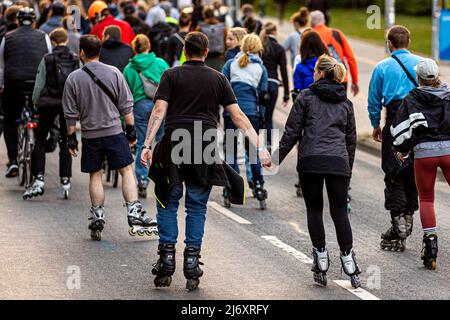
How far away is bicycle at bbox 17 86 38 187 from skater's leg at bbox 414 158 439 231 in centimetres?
546

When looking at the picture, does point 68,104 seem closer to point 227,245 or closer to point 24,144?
point 227,245

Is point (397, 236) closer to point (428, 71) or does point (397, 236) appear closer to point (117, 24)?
point (428, 71)

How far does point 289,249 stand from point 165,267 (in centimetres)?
201

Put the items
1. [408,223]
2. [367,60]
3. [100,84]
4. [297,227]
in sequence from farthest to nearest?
[367,60]
[297,227]
[100,84]
[408,223]

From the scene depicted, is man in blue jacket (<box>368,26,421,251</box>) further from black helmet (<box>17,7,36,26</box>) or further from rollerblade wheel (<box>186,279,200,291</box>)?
black helmet (<box>17,7,36,26</box>)

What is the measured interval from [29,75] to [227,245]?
14.1ft

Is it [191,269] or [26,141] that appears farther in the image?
[26,141]

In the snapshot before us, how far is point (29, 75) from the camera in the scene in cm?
1495

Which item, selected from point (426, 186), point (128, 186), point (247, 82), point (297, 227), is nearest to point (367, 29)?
point (247, 82)

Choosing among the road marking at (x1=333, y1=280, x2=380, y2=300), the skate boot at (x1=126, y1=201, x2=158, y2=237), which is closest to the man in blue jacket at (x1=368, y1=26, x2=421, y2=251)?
the road marking at (x1=333, y1=280, x2=380, y2=300)

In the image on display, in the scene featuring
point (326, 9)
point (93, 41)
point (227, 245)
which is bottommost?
point (326, 9)

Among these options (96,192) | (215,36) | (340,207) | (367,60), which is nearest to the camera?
(340,207)

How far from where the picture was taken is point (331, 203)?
1004 centimetres
